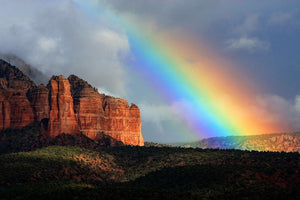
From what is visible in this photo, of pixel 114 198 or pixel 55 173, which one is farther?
pixel 55 173

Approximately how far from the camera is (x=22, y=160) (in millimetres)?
195375

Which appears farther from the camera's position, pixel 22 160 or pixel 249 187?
pixel 22 160

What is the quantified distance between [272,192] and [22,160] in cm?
9311

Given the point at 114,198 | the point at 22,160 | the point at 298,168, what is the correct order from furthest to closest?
1. the point at 22,160
2. the point at 298,168
3. the point at 114,198

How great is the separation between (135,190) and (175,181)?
117 feet

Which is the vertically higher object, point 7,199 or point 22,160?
point 22,160

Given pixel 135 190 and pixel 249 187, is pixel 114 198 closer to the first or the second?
pixel 135 190

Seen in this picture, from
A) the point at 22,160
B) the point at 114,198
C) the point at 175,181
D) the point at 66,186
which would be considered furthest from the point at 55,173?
the point at 114,198

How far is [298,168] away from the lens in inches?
7067

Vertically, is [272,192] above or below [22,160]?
below

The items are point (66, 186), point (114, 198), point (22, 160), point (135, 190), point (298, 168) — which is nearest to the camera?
point (114, 198)

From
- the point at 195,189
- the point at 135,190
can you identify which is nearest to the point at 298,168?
the point at 195,189

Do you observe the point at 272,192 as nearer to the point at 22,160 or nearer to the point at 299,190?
the point at 299,190

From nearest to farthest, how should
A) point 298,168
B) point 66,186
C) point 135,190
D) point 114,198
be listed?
point 114,198
point 135,190
point 66,186
point 298,168
